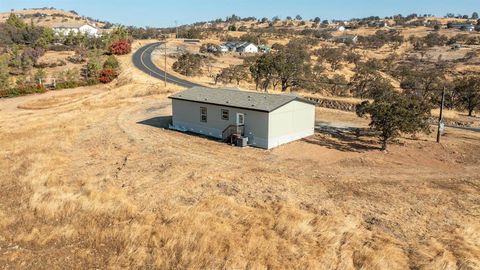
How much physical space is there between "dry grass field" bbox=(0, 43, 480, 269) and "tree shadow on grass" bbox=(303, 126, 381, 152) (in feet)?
0.42

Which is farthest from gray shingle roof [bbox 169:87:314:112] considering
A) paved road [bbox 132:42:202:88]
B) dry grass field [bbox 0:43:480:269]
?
paved road [bbox 132:42:202:88]

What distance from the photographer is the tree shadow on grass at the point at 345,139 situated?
27.2 meters

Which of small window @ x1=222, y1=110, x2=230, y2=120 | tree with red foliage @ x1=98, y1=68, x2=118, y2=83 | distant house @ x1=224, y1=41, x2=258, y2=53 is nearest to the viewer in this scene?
small window @ x1=222, y1=110, x2=230, y2=120

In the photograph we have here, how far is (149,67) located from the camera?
7462 cm

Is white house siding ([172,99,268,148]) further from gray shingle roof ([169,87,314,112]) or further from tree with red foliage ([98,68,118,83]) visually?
tree with red foliage ([98,68,118,83])

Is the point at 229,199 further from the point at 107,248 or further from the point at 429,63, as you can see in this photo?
the point at 429,63

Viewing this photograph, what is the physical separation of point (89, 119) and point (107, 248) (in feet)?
81.5

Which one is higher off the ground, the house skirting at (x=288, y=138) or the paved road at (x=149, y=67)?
the paved road at (x=149, y=67)

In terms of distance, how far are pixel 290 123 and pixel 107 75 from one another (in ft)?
150

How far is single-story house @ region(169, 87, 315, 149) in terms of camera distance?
27188mm

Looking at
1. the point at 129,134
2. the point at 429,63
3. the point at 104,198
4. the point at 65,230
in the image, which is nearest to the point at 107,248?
the point at 65,230

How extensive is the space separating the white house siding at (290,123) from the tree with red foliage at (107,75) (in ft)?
145

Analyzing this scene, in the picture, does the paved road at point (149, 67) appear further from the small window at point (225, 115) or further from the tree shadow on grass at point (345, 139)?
the tree shadow on grass at point (345, 139)

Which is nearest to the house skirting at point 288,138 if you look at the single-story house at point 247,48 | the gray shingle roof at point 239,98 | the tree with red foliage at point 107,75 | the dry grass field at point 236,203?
the dry grass field at point 236,203
